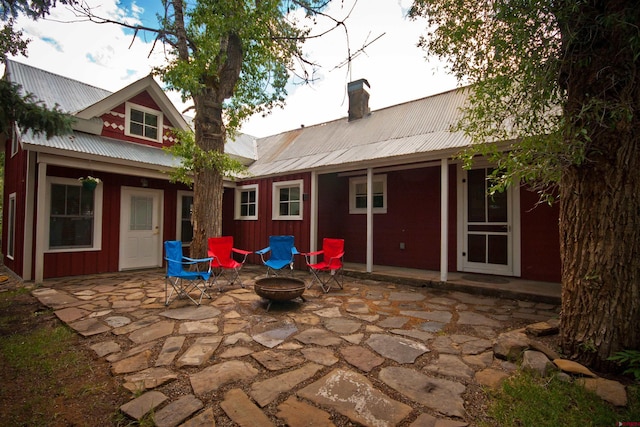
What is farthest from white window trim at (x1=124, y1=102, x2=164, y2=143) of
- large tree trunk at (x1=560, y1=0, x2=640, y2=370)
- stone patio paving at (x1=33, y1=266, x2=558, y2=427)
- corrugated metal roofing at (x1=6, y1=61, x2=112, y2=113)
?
large tree trunk at (x1=560, y1=0, x2=640, y2=370)

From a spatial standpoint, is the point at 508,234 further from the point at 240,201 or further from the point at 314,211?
Result: the point at 240,201

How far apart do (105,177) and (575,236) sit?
8377mm

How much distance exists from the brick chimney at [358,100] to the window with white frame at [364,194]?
9.08 ft

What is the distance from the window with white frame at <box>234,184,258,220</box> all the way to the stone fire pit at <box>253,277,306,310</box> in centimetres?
407

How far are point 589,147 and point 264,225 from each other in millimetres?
6675

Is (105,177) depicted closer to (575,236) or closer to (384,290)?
(384,290)

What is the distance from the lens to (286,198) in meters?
7.61

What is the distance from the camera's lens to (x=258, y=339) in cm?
294

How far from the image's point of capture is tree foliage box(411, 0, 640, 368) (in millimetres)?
2227

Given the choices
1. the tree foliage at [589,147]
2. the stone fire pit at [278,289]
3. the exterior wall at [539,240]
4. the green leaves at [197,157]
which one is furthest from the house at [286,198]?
the stone fire pit at [278,289]

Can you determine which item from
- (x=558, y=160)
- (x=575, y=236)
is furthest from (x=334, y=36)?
(x=575, y=236)

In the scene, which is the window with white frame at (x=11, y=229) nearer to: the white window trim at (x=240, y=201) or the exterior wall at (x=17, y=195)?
the exterior wall at (x=17, y=195)

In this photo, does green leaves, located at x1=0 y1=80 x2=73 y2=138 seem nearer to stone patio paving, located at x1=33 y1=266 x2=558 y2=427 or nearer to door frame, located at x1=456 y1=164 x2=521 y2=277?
stone patio paving, located at x1=33 y1=266 x2=558 y2=427

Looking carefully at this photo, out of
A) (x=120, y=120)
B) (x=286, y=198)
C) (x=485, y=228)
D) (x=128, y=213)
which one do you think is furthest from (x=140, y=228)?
(x=485, y=228)
